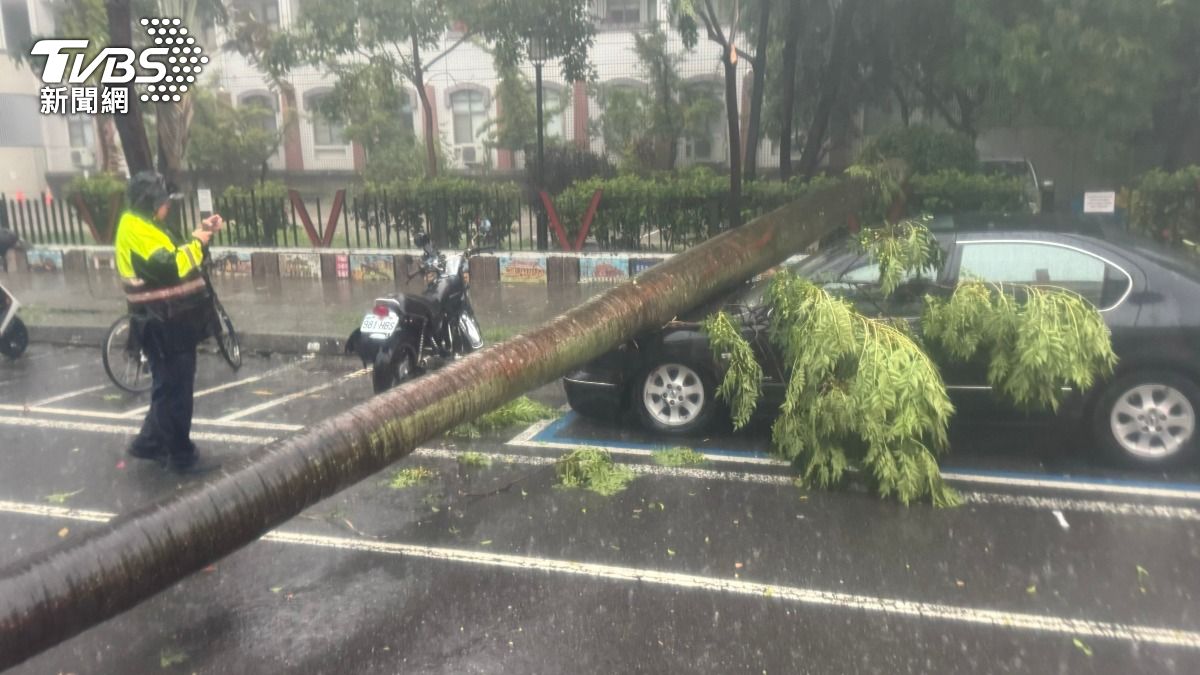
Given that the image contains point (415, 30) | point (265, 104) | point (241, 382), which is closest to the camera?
point (241, 382)

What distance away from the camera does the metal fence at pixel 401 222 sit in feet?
43.1

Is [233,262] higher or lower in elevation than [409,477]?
higher

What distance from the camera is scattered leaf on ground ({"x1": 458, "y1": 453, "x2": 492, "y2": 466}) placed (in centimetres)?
629

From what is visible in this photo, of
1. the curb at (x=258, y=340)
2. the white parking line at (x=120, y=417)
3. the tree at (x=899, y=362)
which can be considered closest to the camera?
the tree at (x=899, y=362)

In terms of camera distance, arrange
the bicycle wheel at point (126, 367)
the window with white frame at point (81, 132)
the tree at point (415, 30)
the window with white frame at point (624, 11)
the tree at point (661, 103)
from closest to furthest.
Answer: the bicycle wheel at point (126, 367), the tree at point (415, 30), the tree at point (661, 103), the window with white frame at point (624, 11), the window with white frame at point (81, 132)

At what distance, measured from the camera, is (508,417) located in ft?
23.8

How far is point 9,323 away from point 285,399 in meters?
3.75

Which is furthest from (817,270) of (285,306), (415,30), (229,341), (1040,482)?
(415,30)

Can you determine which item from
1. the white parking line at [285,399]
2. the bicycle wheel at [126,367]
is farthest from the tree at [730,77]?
the bicycle wheel at [126,367]

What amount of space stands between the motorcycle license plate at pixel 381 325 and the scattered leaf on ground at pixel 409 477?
1.37 metres

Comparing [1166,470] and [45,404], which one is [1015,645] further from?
[45,404]

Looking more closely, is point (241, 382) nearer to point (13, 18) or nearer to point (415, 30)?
point (415, 30)

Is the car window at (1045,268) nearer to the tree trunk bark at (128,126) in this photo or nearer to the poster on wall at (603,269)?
the poster on wall at (603,269)

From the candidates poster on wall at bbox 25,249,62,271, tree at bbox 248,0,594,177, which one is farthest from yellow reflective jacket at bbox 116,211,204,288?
poster on wall at bbox 25,249,62,271
